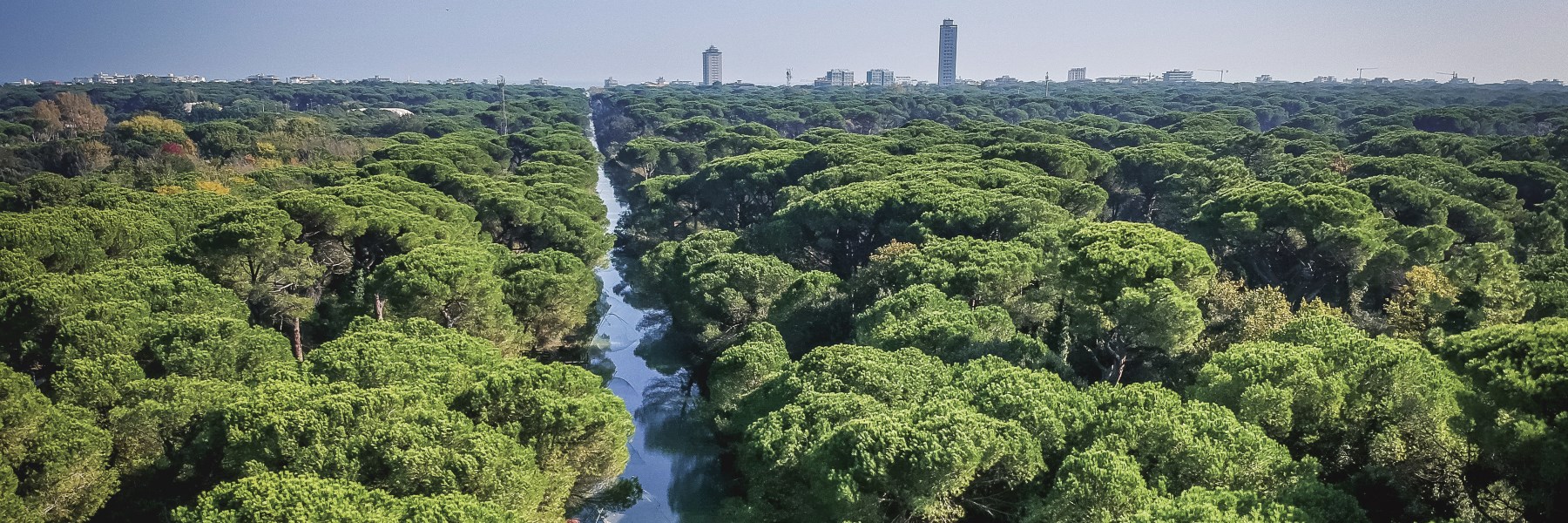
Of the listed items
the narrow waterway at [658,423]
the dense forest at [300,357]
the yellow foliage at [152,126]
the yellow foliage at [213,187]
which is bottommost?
the narrow waterway at [658,423]

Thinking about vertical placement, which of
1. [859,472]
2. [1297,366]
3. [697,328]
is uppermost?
[1297,366]

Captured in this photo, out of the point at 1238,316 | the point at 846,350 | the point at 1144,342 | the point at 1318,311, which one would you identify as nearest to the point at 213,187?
the point at 846,350

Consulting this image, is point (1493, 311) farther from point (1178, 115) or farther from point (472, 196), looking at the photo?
point (1178, 115)

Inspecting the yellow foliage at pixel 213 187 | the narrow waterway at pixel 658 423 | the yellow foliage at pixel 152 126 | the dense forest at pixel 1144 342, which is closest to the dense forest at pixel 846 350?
the dense forest at pixel 1144 342

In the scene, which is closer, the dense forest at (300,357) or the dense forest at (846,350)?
the dense forest at (846,350)

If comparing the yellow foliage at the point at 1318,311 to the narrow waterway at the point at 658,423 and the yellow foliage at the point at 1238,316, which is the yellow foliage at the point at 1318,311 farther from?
the narrow waterway at the point at 658,423

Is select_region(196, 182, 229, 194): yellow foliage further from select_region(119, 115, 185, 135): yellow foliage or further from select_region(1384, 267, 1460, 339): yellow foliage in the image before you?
select_region(1384, 267, 1460, 339): yellow foliage

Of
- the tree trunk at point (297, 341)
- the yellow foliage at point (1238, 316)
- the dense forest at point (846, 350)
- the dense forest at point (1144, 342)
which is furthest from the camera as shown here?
the tree trunk at point (297, 341)

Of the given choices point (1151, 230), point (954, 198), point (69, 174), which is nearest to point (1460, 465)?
point (1151, 230)
